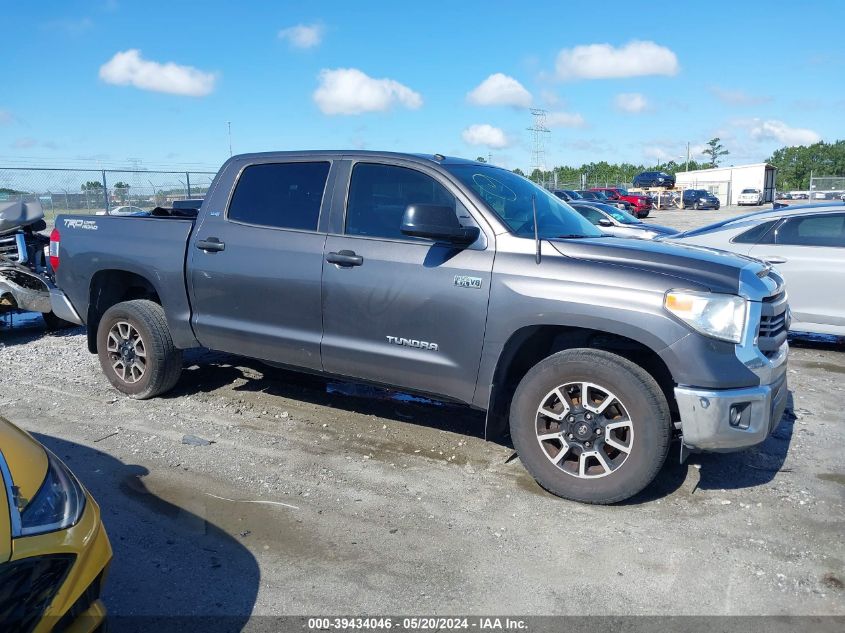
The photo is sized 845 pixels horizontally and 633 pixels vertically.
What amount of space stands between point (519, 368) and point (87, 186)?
50.3 ft

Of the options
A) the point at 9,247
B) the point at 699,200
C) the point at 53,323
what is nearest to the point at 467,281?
the point at 9,247

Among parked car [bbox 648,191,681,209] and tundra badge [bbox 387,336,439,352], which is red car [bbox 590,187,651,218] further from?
tundra badge [bbox 387,336,439,352]

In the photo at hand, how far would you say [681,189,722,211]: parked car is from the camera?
165 feet

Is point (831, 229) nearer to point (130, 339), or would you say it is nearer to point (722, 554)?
point (722, 554)

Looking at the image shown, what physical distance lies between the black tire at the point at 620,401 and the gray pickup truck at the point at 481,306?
1 cm

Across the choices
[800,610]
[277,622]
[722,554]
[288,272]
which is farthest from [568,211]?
[277,622]

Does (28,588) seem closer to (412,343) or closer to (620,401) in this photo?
(412,343)

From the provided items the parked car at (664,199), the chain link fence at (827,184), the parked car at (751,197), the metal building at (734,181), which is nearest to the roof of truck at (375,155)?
the chain link fence at (827,184)

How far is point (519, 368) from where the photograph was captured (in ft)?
14.5

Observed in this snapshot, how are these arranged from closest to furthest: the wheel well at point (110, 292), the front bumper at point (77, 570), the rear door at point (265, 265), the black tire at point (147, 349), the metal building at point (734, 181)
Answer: the front bumper at point (77, 570) → the rear door at point (265, 265) → the black tire at point (147, 349) → the wheel well at point (110, 292) → the metal building at point (734, 181)

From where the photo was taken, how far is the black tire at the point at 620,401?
3.75m

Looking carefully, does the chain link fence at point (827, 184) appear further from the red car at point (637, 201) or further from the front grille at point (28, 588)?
the front grille at point (28, 588)

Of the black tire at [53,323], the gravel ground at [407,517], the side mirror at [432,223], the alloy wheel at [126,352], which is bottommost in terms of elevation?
the gravel ground at [407,517]

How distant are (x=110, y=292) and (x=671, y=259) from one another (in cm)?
456
